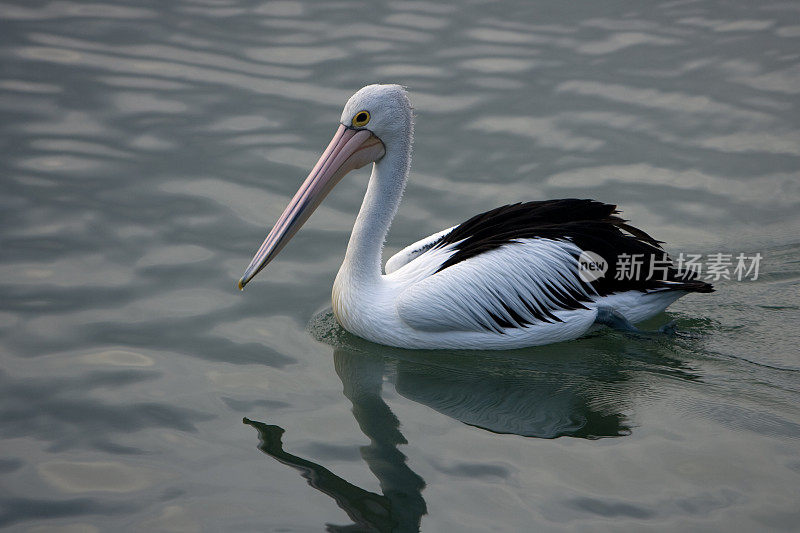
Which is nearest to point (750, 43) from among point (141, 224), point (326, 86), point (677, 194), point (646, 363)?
point (677, 194)

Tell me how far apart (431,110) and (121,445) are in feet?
14.1

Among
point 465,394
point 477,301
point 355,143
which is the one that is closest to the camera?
point 465,394

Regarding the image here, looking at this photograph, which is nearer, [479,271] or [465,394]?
[465,394]

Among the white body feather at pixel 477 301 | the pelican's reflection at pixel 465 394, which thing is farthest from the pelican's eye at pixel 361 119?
the pelican's reflection at pixel 465 394

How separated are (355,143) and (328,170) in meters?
0.20

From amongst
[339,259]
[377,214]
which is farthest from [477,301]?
[339,259]

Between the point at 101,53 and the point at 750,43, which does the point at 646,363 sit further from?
the point at 101,53

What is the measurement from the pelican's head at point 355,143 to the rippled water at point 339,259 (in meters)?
0.58

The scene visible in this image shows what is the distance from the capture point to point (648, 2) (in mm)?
9586

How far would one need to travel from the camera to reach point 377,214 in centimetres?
508

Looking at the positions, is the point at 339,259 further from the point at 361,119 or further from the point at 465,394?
the point at 465,394

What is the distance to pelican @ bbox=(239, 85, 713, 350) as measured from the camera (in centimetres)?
489

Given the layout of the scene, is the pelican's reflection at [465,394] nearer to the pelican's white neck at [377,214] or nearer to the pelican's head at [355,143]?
the pelican's white neck at [377,214]

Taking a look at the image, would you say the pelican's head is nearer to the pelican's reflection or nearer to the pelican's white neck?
the pelican's white neck
